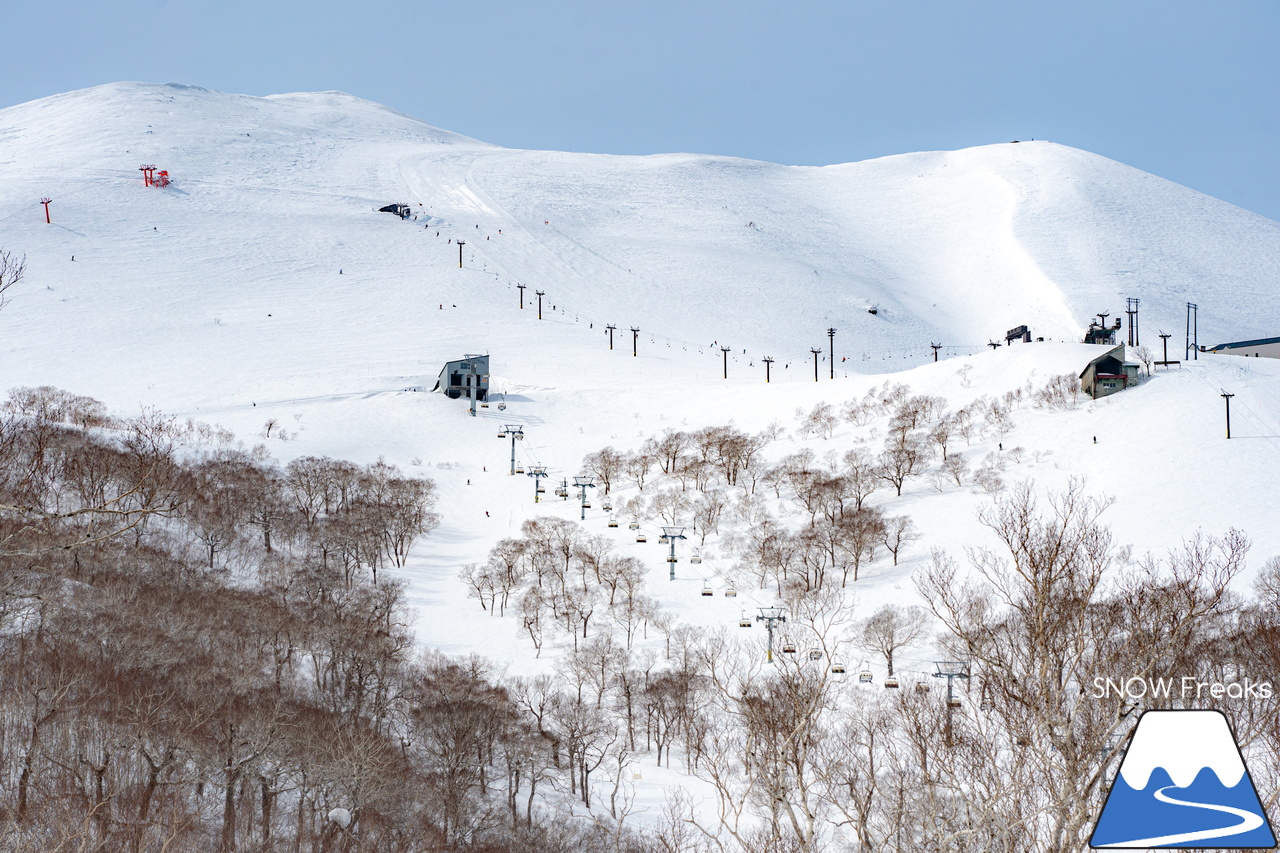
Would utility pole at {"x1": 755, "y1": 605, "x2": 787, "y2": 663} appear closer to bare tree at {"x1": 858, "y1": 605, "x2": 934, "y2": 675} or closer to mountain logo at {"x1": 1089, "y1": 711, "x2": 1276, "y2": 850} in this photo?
bare tree at {"x1": 858, "y1": 605, "x2": 934, "y2": 675}

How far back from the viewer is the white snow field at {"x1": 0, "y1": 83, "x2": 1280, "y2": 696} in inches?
2677

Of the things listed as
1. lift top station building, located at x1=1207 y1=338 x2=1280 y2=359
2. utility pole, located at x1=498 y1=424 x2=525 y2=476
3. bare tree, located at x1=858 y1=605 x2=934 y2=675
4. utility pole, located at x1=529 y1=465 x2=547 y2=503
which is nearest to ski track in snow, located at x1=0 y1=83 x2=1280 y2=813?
bare tree, located at x1=858 y1=605 x2=934 y2=675

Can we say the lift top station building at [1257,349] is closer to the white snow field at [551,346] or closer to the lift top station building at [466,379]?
the white snow field at [551,346]

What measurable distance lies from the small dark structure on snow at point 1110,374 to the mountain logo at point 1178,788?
79.3 m

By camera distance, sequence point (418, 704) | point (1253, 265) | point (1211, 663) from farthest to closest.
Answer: point (1253, 265)
point (418, 704)
point (1211, 663)

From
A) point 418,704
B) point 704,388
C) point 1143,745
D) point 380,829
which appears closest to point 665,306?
point 704,388

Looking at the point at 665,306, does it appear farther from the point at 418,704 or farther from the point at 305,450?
the point at 418,704

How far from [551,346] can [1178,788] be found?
125882 millimetres

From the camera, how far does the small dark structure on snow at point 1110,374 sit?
266 feet

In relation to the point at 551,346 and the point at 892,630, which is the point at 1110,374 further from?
the point at 551,346

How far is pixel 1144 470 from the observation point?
6731 centimetres

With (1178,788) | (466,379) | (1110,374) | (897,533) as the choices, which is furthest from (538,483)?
(1178,788)

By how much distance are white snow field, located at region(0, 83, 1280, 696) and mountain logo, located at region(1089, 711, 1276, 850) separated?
4573 cm

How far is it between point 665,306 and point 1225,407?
99.8 m
